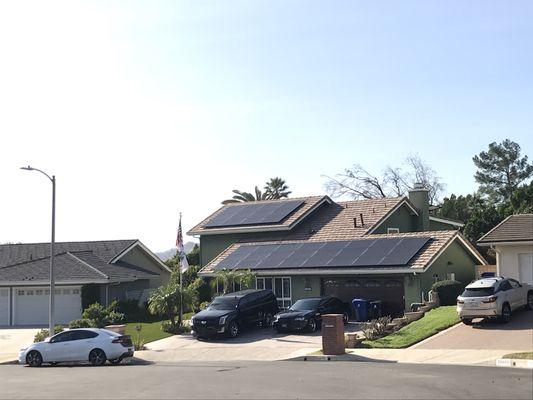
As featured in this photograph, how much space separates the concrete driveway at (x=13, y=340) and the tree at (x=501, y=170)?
58.3 meters

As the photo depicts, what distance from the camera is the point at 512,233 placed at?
96.3 feet

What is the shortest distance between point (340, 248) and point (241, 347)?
931cm

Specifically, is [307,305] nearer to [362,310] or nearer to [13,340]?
[362,310]

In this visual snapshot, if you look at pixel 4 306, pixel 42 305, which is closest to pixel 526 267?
pixel 42 305

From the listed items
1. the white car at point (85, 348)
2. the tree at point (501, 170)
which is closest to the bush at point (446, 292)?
the white car at point (85, 348)

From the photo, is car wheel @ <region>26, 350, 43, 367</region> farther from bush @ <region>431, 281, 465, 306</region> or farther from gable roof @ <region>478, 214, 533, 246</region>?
gable roof @ <region>478, 214, 533, 246</region>

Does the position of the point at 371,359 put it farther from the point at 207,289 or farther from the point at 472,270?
the point at 207,289

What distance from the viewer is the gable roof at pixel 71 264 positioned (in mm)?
41344

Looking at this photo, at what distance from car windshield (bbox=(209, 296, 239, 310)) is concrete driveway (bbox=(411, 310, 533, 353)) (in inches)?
376

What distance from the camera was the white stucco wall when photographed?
2917 cm

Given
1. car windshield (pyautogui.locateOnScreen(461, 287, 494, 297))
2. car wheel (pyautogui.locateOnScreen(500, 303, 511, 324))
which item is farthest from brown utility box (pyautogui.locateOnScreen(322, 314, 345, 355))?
car wheel (pyautogui.locateOnScreen(500, 303, 511, 324))

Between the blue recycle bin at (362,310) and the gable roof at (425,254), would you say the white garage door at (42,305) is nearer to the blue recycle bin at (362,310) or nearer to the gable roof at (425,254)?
the gable roof at (425,254)

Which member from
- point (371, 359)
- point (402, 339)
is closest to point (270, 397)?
point (371, 359)

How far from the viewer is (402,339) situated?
2394cm
